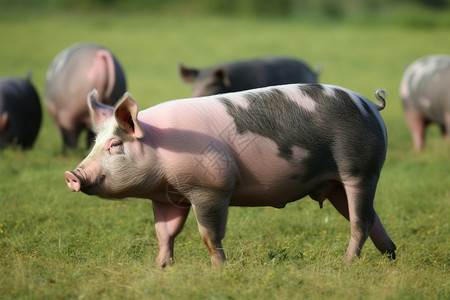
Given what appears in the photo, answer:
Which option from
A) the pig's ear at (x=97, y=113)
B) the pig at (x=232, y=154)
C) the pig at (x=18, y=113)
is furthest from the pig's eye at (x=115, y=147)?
the pig at (x=18, y=113)

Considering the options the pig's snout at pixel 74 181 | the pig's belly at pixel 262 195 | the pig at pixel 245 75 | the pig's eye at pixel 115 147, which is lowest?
the pig at pixel 245 75

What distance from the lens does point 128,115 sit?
4227mm

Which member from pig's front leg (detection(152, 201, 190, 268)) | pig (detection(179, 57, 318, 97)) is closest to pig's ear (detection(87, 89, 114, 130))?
pig's front leg (detection(152, 201, 190, 268))

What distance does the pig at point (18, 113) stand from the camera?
9.52 m

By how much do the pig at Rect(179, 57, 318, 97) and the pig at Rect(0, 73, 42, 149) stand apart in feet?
7.29

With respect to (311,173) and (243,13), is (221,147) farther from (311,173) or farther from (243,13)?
(243,13)

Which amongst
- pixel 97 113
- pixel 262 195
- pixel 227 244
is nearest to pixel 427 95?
pixel 227 244

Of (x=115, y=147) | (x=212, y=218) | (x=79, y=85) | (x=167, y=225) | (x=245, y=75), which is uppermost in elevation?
(x=115, y=147)

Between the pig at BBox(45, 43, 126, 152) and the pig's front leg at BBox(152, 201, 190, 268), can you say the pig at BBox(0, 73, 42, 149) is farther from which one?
the pig's front leg at BBox(152, 201, 190, 268)

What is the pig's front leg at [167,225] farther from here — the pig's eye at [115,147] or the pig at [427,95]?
the pig at [427,95]

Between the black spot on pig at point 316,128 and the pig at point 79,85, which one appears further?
the pig at point 79,85

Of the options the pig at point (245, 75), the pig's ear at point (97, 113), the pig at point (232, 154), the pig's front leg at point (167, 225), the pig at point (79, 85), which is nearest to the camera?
the pig at point (232, 154)

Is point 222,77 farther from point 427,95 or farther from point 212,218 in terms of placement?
point 212,218

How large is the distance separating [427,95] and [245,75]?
292 cm
